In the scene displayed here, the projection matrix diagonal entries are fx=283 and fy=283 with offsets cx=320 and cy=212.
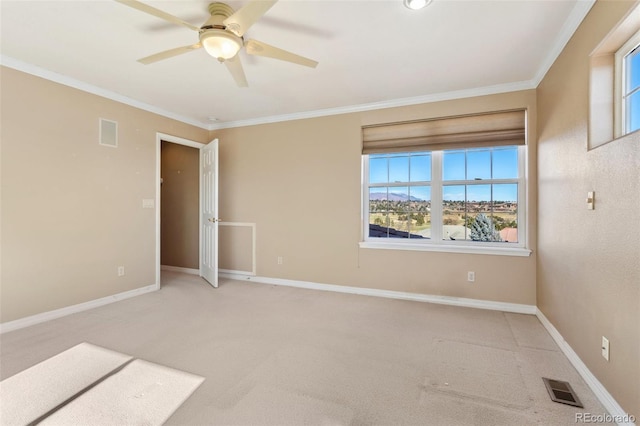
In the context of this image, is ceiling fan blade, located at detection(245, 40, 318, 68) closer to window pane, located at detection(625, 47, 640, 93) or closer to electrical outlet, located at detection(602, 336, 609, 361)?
window pane, located at detection(625, 47, 640, 93)

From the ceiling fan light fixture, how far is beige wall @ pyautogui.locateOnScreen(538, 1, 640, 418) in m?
2.23

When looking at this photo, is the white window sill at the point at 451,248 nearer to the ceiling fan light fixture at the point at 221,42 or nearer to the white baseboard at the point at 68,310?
the ceiling fan light fixture at the point at 221,42

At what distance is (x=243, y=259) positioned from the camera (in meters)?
4.47

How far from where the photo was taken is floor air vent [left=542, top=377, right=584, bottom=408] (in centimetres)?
165

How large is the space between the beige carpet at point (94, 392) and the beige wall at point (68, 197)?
1.16 meters

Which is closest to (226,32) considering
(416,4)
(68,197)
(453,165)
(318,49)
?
(318,49)

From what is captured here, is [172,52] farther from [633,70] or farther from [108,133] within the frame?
[633,70]

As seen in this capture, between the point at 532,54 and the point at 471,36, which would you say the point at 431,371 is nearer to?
the point at 471,36

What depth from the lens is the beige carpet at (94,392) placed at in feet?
5.00

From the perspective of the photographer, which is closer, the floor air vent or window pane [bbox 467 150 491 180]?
the floor air vent

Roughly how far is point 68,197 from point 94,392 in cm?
221

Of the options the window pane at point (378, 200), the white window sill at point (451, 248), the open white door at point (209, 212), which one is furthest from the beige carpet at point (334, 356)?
the window pane at point (378, 200)

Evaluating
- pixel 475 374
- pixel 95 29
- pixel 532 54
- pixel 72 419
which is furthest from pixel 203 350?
pixel 532 54

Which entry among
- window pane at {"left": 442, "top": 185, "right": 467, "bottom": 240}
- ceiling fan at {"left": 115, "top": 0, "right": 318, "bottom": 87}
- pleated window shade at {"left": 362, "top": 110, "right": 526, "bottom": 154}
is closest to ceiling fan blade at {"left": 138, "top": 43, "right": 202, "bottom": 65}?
ceiling fan at {"left": 115, "top": 0, "right": 318, "bottom": 87}
